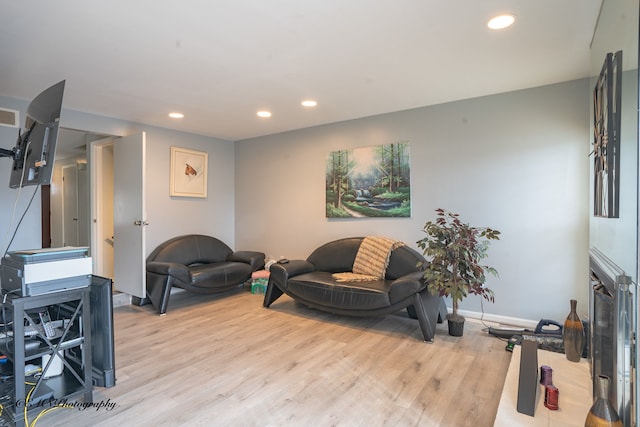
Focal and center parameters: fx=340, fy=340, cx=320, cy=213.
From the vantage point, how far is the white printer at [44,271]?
6.06 feet

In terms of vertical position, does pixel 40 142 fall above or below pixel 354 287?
above

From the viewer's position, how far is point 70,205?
654 cm

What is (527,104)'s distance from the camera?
3.34 metres

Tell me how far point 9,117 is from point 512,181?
5133 mm

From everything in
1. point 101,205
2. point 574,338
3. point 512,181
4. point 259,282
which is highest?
point 512,181

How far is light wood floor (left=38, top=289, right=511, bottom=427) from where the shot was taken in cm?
195

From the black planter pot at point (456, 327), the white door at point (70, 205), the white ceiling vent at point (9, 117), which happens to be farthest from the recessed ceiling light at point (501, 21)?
the white door at point (70, 205)

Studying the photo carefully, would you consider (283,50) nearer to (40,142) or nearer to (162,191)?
(40,142)

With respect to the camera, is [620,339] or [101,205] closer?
[620,339]

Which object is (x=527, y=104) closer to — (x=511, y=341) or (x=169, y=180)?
(x=511, y=341)

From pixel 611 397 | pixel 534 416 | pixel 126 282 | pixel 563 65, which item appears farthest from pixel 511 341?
pixel 126 282

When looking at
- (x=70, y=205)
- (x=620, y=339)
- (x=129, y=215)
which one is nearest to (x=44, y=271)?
(x=129, y=215)

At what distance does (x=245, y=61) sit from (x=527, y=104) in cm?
271

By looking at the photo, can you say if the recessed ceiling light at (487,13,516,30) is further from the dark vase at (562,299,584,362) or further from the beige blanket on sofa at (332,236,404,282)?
the beige blanket on sofa at (332,236,404,282)
